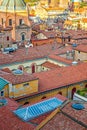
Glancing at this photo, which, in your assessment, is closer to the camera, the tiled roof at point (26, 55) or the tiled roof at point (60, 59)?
the tiled roof at point (26, 55)

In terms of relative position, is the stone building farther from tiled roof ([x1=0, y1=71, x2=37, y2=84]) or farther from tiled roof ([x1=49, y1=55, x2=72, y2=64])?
tiled roof ([x1=0, y1=71, x2=37, y2=84])

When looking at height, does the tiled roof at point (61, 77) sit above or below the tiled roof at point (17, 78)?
below

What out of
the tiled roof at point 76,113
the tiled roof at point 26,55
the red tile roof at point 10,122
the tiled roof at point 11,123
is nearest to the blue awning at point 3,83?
the red tile roof at point 10,122

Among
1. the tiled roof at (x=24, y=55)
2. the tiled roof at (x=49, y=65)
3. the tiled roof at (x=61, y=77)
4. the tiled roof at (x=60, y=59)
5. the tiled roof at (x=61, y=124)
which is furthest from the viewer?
the tiled roof at (x=60, y=59)

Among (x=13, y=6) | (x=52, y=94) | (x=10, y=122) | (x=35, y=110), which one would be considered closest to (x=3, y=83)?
(x=52, y=94)

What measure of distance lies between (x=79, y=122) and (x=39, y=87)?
13.3m

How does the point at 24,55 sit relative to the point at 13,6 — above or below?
below

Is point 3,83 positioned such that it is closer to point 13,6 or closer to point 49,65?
point 49,65

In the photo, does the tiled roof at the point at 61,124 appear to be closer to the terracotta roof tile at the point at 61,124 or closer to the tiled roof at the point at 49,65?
the terracotta roof tile at the point at 61,124

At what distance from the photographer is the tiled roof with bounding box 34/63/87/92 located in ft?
100

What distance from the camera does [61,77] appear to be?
32.6m

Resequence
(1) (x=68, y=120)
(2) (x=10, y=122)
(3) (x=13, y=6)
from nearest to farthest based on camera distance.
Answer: (1) (x=68, y=120) < (2) (x=10, y=122) < (3) (x=13, y=6)

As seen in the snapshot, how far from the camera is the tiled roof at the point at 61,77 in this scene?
30.5m

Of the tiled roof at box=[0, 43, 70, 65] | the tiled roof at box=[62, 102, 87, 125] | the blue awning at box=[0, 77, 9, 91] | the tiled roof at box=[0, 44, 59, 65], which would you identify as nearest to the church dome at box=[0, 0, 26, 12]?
the tiled roof at box=[0, 43, 70, 65]
